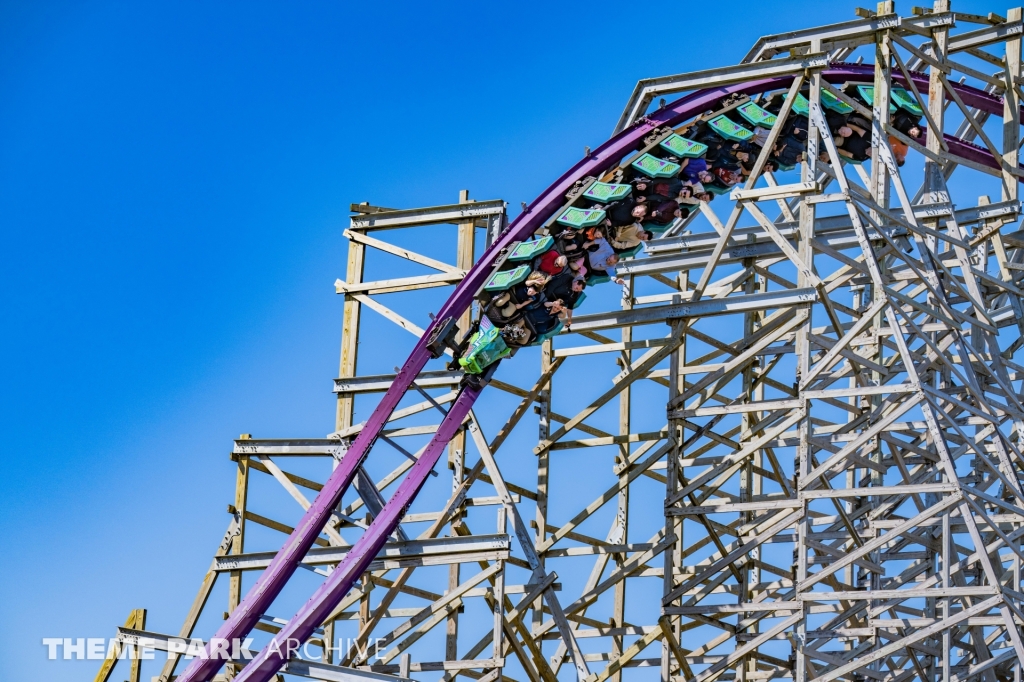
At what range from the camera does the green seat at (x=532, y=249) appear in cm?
2288

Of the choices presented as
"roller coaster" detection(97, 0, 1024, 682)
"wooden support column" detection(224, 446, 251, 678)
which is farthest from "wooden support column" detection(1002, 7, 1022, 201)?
"wooden support column" detection(224, 446, 251, 678)

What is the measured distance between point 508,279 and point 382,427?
2.13 meters

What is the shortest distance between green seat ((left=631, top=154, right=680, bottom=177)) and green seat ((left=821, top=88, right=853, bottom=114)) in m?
1.76

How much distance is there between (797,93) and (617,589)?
6.27m

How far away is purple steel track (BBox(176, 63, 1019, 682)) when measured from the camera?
21.2m

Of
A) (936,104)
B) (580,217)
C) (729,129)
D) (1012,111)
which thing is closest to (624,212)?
(580,217)

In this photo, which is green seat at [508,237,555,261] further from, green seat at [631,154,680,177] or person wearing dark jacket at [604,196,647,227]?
green seat at [631,154,680,177]

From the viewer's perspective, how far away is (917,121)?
75.6ft

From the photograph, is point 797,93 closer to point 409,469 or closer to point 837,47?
point 837,47

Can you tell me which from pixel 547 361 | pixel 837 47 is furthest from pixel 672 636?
pixel 837 47

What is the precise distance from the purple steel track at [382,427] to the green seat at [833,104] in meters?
0.23

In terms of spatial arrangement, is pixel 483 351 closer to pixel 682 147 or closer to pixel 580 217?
pixel 580 217

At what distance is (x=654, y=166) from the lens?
23.1 m

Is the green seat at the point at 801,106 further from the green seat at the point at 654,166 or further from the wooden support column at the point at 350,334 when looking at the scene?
the wooden support column at the point at 350,334
